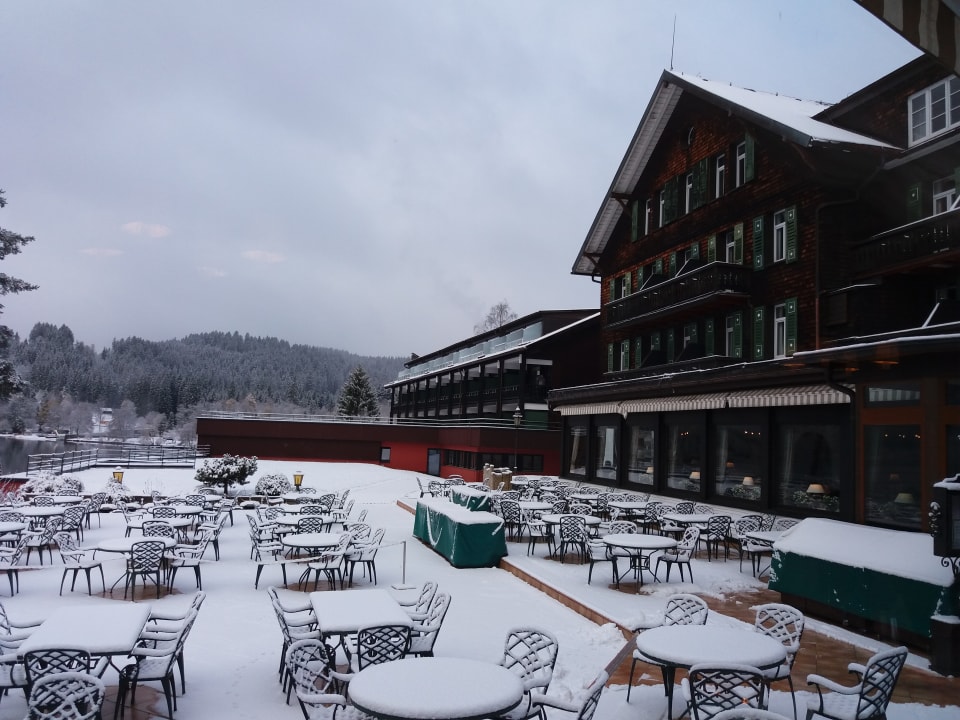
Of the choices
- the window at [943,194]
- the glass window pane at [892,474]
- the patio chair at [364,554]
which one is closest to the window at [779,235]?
the window at [943,194]

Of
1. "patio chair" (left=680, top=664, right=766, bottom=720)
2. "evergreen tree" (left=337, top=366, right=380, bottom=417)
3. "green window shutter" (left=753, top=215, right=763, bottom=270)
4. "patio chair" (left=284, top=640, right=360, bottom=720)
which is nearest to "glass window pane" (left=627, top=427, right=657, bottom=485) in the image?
"green window shutter" (left=753, top=215, right=763, bottom=270)

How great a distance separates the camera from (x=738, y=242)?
2125cm

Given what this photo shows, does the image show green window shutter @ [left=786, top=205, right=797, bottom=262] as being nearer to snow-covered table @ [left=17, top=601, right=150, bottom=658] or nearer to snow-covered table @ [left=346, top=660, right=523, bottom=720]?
snow-covered table @ [left=346, top=660, right=523, bottom=720]

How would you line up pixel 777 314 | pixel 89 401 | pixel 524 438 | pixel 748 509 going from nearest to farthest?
pixel 748 509 < pixel 777 314 < pixel 524 438 < pixel 89 401

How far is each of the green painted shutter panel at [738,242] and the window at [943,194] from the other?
531cm

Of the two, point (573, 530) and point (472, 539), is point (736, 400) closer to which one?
point (573, 530)

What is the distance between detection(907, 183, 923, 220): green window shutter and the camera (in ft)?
55.7

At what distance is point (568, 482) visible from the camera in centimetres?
2720

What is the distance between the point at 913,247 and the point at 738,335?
592 centimetres

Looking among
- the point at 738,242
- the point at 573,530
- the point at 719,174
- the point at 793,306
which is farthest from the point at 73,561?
the point at 719,174

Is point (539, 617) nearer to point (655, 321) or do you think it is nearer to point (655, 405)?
point (655, 405)

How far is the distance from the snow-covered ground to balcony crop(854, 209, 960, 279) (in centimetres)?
825

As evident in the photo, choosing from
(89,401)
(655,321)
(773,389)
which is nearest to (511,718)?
(773,389)

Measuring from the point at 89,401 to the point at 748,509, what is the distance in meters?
127
